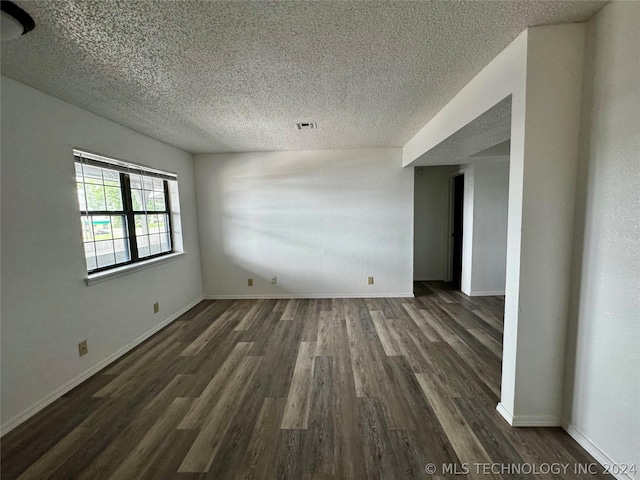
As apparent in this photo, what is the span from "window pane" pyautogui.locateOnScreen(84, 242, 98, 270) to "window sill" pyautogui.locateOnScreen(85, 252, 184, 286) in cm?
9

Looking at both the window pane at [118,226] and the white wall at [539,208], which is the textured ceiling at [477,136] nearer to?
the white wall at [539,208]

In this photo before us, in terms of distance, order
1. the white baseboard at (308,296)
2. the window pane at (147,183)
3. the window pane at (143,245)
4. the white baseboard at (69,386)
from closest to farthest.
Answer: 1. the white baseboard at (69,386)
2. the window pane at (143,245)
3. the window pane at (147,183)
4. the white baseboard at (308,296)

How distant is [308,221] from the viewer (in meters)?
4.07

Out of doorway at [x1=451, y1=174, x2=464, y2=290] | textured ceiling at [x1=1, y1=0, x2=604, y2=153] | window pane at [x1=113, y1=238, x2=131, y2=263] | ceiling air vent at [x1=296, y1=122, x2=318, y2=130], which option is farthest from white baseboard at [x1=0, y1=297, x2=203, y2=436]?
doorway at [x1=451, y1=174, x2=464, y2=290]

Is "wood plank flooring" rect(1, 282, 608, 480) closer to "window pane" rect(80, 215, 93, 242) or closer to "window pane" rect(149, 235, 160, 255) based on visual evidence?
"window pane" rect(149, 235, 160, 255)

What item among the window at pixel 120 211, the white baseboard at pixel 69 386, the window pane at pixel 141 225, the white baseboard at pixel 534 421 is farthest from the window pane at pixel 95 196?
the white baseboard at pixel 534 421

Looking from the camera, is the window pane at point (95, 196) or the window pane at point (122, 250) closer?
the window pane at point (95, 196)

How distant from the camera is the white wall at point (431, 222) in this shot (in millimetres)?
4930

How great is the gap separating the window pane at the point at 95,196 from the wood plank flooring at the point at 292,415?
153cm

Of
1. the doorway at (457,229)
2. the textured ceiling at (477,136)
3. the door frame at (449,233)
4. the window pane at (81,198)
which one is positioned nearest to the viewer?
the textured ceiling at (477,136)

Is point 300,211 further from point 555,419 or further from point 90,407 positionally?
point 555,419

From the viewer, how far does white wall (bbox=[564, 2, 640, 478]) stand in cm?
118

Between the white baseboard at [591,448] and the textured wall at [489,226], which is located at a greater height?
the textured wall at [489,226]

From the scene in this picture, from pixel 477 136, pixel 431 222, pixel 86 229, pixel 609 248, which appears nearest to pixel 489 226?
pixel 431 222
